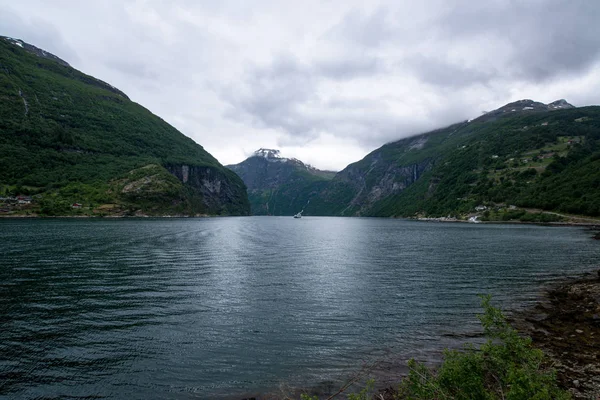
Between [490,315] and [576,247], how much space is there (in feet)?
245

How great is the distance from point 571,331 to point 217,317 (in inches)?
982

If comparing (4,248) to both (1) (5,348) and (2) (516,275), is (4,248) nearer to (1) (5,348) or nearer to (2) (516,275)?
(1) (5,348)


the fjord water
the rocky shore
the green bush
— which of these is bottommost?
the fjord water

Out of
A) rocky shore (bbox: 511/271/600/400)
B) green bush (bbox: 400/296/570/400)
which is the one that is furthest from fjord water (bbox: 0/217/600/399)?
green bush (bbox: 400/296/570/400)

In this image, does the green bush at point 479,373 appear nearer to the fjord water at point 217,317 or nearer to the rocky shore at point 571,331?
the rocky shore at point 571,331

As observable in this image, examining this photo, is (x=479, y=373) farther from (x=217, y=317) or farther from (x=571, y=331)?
(x=217, y=317)

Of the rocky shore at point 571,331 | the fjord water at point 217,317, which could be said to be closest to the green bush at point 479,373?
the rocky shore at point 571,331

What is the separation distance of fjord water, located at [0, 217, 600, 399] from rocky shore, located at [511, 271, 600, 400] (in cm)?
302

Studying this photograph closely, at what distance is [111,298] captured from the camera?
89.9ft

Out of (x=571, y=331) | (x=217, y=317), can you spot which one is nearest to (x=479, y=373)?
(x=571, y=331)

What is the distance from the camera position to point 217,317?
935 inches

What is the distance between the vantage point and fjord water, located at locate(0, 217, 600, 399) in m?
15.2

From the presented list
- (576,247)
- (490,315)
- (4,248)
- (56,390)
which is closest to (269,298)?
(56,390)

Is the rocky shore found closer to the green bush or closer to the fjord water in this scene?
the fjord water
